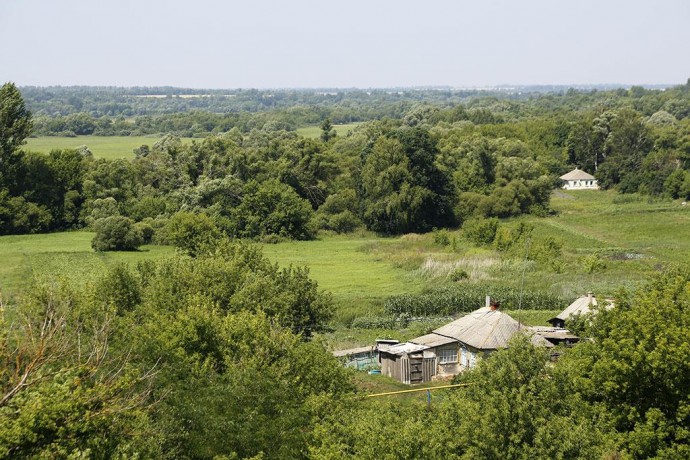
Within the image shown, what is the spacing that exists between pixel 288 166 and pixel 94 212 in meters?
16.1

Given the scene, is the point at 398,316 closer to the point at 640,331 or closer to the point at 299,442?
the point at 640,331

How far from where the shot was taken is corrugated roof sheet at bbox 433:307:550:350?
27750 mm

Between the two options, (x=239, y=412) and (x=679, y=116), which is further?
(x=679, y=116)

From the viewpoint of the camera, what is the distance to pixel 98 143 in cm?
12131

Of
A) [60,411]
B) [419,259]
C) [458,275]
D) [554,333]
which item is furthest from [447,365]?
[419,259]

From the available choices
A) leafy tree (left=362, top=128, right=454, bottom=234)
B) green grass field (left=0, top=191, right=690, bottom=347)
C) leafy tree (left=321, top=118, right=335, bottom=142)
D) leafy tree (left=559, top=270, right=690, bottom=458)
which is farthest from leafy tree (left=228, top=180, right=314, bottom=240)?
leafy tree (left=559, top=270, right=690, bottom=458)

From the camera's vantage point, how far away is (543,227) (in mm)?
61938

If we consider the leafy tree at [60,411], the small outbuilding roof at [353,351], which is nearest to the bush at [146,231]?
the small outbuilding roof at [353,351]

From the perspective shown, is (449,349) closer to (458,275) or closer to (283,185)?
(458,275)

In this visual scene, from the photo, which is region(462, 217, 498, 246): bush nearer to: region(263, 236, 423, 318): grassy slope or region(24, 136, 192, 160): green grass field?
region(263, 236, 423, 318): grassy slope

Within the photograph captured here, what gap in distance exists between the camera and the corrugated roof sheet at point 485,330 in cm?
2775

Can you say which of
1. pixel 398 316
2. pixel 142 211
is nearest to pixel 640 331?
pixel 398 316

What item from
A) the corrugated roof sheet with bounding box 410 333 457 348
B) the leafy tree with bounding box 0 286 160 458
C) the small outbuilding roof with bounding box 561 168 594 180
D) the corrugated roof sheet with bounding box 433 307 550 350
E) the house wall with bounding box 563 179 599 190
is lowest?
the house wall with bounding box 563 179 599 190

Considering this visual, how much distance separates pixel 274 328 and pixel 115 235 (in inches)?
1264
